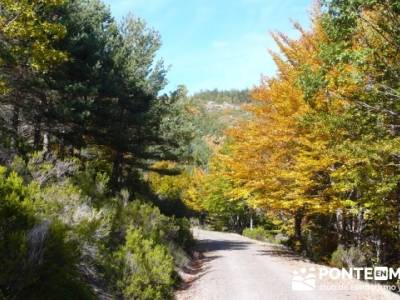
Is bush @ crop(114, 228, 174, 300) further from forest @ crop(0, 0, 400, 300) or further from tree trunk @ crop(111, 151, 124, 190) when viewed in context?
tree trunk @ crop(111, 151, 124, 190)

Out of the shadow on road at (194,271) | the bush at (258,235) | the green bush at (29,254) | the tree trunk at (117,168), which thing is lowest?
the shadow on road at (194,271)

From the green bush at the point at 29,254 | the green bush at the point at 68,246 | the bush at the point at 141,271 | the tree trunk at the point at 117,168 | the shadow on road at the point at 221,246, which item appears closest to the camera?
the green bush at the point at 29,254

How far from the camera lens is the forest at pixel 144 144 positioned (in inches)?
324

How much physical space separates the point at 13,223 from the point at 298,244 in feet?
65.2

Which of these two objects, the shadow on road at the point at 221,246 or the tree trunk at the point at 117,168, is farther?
the tree trunk at the point at 117,168

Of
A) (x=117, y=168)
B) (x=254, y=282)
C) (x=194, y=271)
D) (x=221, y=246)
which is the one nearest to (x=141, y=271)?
(x=254, y=282)

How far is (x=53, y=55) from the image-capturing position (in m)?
13.1

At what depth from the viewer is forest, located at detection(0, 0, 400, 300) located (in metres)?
8.24

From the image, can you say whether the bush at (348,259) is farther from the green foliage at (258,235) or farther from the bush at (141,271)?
the green foliage at (258,235)

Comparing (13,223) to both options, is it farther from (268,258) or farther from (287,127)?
(268,258)

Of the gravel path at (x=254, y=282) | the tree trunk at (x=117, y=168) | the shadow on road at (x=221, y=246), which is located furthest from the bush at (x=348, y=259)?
the tree trunk at (x=117, y=168)

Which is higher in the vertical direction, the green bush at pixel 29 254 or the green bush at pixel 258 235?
the green bush at pixel 258 235

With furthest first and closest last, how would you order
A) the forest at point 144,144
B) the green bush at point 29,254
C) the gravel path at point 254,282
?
the gravel path at point 254,282, the forest at point 144,144, the green bush at point 29,254

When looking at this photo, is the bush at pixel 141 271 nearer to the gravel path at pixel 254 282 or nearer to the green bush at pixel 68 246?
the green bush at pixel 68 246
